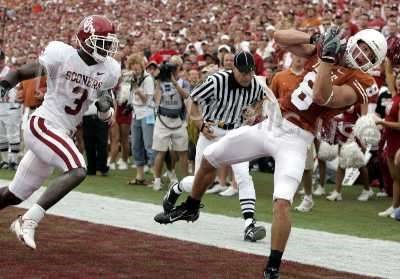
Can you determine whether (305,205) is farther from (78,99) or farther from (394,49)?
(78,99)

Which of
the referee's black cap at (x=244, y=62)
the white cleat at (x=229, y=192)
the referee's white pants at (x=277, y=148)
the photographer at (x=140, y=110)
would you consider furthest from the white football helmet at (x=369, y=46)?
the photographer at (x=140, y=110)

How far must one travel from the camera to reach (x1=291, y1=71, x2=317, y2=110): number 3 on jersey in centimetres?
545

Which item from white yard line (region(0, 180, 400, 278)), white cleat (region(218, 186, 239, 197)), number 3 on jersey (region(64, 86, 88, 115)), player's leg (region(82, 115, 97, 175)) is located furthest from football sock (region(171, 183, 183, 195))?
player's leg (region(82, 115, 97, 175))

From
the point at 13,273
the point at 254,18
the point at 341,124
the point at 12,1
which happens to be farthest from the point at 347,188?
the point at 12,1

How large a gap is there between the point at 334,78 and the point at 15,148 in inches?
298

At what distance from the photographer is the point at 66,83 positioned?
5.91m

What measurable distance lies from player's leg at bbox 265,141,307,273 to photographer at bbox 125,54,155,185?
565cm

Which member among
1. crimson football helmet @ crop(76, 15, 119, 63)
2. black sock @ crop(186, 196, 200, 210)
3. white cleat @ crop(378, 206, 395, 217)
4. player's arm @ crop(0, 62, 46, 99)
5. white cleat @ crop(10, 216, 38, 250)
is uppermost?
crimson football helmet @ crop(76, 15, 119, 63)

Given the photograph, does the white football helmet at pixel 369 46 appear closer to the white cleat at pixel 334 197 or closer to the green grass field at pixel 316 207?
the green grass field at pixel 316 207

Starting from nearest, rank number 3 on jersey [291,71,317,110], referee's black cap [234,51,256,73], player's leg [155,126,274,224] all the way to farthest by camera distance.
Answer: number 3 on jersey [291,71,317,110] < player's leg [155,126,274,224] < referee's black cap [234,51,256,73]

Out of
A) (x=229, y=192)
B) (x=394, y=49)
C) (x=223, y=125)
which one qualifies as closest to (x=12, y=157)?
(x=229, y=192)

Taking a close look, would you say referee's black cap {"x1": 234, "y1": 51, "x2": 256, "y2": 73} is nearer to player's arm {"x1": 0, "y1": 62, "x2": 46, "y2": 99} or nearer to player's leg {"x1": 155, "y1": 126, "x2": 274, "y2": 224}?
player's leg {"x1": 155, "y1": 126, "x2": 274, "y2": 224}

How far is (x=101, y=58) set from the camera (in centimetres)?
598

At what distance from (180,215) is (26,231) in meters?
1.48
